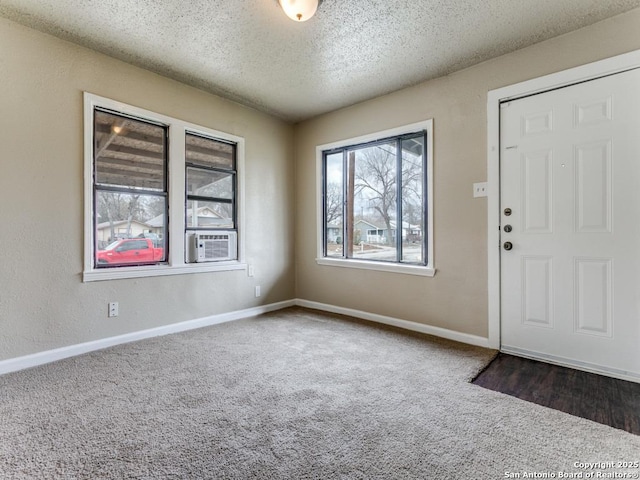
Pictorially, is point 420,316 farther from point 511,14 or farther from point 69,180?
point 69,180

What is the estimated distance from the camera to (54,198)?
8.08 ft

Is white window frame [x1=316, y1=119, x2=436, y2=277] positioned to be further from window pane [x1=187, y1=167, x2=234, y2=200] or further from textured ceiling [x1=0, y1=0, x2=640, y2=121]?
window pane [x1=187, y1=167, x2=234, y2=200]

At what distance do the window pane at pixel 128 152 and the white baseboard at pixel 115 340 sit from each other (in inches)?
52.5

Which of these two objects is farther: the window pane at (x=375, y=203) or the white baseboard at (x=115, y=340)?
the window pane at (x=375, y=203)

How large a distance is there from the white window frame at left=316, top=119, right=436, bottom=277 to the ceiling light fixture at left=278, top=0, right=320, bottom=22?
1577 mm

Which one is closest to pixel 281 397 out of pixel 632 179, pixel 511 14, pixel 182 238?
pixel 182 238

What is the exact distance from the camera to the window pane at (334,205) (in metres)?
4.01

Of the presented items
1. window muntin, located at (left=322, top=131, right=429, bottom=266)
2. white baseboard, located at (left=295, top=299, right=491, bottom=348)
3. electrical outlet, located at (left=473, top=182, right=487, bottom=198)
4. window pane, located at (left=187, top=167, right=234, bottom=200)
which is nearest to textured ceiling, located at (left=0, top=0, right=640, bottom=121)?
window muntin, located at (left=322, top=131, right=429, bottom=266)

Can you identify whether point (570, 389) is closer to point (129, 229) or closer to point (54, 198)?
point (129, 229)

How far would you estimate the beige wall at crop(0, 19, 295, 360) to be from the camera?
2281mm

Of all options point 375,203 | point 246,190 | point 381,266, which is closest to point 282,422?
point 381,266

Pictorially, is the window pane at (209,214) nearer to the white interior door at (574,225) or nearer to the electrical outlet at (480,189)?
the electrical outlet at (480,189)

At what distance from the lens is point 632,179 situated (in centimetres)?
213

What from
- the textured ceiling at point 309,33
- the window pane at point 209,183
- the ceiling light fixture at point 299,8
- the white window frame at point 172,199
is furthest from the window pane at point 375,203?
the ceiling light fixture at point 299,8
